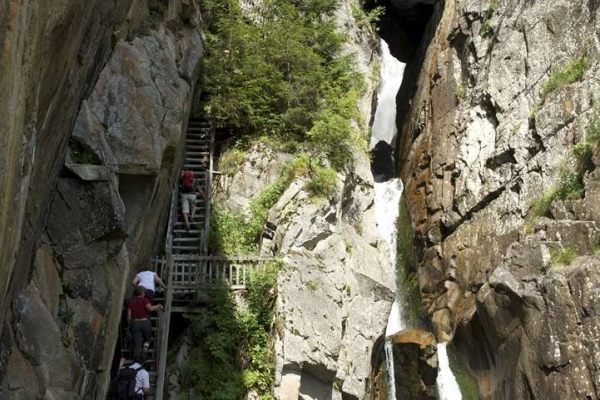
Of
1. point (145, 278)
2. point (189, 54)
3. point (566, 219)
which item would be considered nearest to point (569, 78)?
point (566, 219)

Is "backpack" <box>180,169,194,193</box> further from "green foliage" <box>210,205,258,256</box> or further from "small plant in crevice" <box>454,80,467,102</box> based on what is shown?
"small plant in crevice" <box>454,80,467,102</box>

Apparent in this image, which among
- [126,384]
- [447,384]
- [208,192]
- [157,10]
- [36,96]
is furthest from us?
[447,384]

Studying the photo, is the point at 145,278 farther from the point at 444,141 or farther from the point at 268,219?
the point at 444,141

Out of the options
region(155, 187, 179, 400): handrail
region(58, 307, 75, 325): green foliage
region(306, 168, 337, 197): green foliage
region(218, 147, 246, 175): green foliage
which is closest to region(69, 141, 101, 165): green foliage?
region(58, 307, 75, 325): green foliage

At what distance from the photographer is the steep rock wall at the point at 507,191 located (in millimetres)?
15539

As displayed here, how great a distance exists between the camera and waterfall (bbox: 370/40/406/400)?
70.9 ft

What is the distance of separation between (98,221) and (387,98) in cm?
2329

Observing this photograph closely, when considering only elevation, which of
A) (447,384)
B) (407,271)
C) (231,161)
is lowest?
(447,384)

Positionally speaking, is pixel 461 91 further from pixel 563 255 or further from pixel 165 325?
pixel 165 325

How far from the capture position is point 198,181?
749 inches

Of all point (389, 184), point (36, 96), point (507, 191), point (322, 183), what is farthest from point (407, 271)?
point (36, 96)

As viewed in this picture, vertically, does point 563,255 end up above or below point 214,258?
above

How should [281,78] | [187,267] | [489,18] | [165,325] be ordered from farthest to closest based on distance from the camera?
1. [489,18]
2. [281,78]
3. [187,267]
4. [165,325]

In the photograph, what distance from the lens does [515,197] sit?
19.9m
